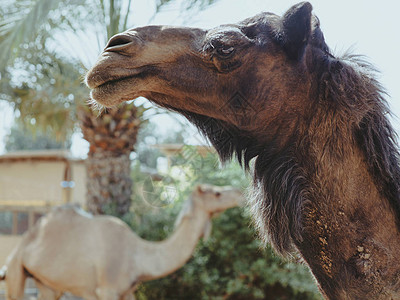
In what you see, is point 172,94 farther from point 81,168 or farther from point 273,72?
point 81,168

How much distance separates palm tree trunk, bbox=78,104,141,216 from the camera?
25.2 ft

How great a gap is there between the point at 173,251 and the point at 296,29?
206 inches

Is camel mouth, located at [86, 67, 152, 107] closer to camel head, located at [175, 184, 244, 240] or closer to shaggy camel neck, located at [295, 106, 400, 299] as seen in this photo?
shaggy camel neck, located at [295, 106, 400, 299]

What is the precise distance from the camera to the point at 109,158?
793cm

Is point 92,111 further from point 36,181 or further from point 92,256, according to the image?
point 36,181

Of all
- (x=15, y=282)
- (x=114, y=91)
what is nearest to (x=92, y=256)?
(x=15, y=282)

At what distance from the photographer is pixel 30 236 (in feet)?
22.5

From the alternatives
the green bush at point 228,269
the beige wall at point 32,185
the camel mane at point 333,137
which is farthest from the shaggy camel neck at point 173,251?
the beige wall at point 32,185

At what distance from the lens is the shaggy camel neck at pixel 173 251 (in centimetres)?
641

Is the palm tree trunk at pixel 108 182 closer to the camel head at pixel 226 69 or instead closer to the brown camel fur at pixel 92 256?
the brown camel fur at pixel 92 256

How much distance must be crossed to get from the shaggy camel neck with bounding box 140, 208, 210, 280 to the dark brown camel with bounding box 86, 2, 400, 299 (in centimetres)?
490

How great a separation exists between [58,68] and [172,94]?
6.76 m

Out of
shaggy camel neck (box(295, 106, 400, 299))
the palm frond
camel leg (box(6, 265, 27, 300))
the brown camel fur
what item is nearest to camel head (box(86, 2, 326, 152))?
shaggy camel neck (box(295, 106, 400, 299))

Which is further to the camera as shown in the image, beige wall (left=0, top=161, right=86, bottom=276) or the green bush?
beige wall (left=0, top=161, right=86, bottom=276)
